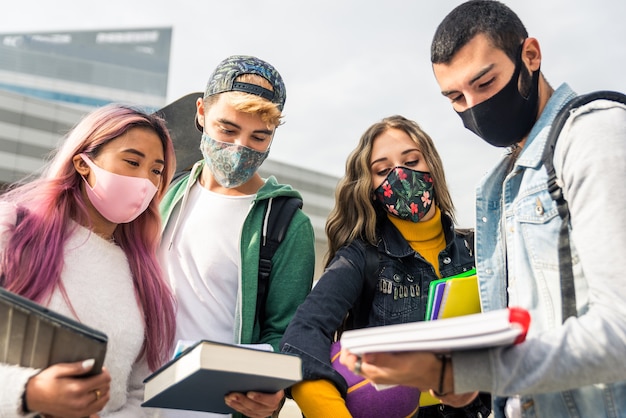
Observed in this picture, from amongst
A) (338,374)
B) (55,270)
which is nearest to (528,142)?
(338,374)

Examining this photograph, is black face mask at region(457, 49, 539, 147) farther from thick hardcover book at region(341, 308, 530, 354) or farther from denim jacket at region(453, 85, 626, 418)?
thick hardcover book at region(341, 308, 530, 354)

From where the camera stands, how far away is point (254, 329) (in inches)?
106

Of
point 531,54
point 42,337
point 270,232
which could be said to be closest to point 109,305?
point 42,337

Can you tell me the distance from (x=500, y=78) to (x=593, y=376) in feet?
3.66

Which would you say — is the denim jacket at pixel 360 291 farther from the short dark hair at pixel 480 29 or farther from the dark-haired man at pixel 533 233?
the short dark hair at pixel 480 29

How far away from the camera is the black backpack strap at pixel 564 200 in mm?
1645

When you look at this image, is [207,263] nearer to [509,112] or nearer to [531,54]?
[509,112]

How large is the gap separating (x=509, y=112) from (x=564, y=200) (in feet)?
1.67

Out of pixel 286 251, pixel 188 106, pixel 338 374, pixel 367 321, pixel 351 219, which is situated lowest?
pixel 338 374

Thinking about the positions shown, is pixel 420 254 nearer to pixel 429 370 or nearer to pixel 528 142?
pixel 528 142

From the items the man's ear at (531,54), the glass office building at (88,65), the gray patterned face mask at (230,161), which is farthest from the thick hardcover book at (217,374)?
the glass office building at (88,65)

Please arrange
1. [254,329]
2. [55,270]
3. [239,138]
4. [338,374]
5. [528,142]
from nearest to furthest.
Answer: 1. [528,142]
2. [55,270]
3. [338,374]
4. [254,329]
5. [239,138]

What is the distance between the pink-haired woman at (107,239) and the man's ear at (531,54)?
5.21ft

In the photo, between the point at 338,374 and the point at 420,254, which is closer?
the point at 338,374
